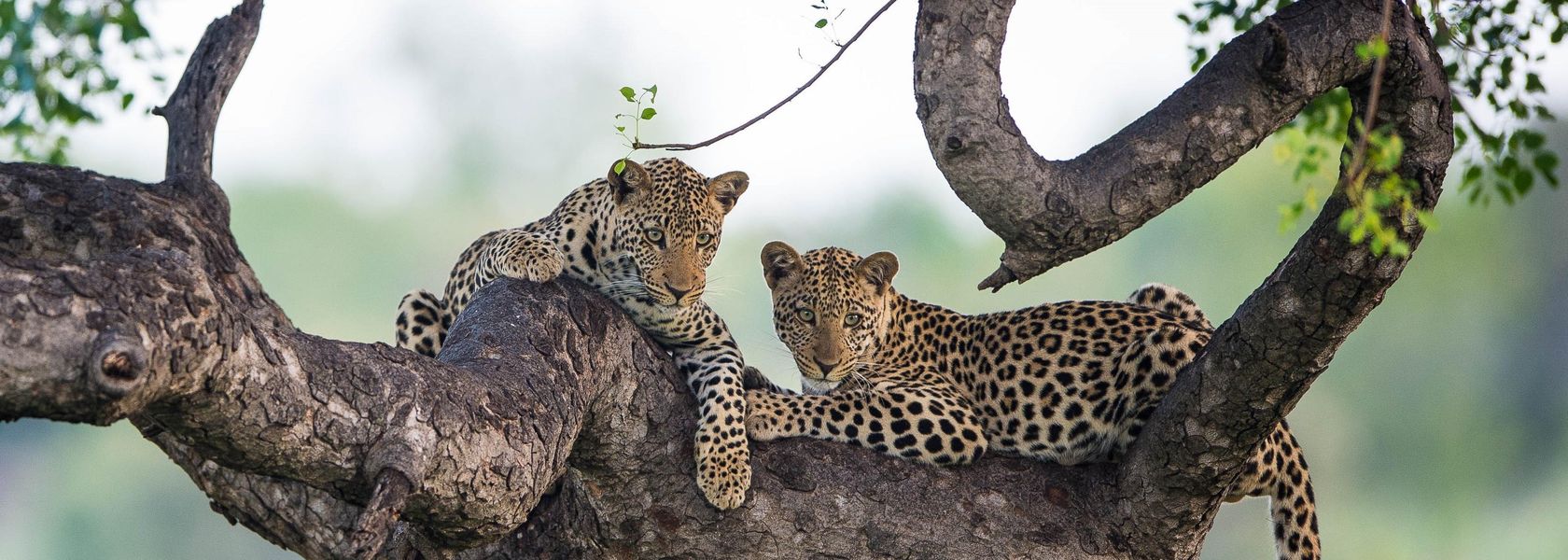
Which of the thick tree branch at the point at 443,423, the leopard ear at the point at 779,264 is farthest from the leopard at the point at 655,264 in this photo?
the leopard ear at the point at 779,264

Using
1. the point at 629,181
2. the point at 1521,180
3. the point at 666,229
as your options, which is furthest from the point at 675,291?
the point at 1521,180

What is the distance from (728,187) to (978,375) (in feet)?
4.71

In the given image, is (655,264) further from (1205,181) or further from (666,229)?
(1205,181)

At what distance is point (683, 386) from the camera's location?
21.3 ft

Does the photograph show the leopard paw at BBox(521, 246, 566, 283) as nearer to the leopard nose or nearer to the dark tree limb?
the leopard nose

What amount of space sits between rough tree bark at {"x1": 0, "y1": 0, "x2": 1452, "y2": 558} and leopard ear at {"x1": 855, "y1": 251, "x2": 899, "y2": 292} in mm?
1300

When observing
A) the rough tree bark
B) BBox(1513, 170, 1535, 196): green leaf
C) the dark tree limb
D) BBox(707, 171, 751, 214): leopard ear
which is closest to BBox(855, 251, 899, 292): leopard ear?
BBox(707, 171, 751, 214): leopard ear

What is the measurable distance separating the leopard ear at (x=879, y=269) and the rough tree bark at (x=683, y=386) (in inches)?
51.2

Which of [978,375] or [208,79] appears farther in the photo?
[978,375]

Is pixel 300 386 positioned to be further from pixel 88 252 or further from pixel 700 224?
pixel 700 224

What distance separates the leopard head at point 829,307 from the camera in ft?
24.5

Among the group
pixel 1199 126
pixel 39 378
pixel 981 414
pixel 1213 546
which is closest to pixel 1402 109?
pixel 1199 126

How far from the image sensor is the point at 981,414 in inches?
283

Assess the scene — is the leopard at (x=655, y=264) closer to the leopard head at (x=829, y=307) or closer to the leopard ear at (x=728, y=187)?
the leopard ear at (x=728, y=187)
